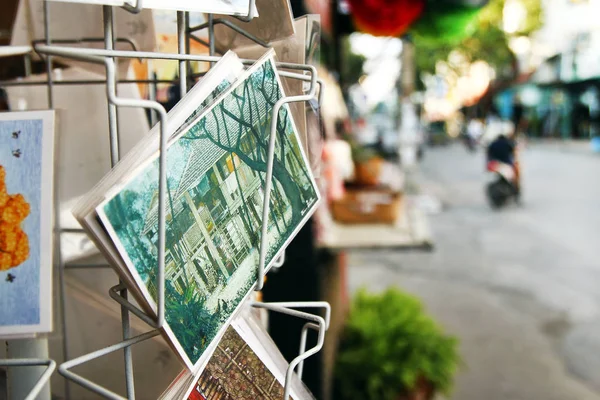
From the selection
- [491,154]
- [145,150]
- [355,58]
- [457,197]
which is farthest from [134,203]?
[355,58]

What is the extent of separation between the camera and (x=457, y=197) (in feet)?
33.4

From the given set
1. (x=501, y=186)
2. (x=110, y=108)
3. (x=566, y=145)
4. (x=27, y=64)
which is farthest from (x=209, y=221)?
(x=566, y=145)

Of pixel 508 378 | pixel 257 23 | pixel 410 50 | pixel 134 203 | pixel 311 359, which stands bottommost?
pixel 508 378

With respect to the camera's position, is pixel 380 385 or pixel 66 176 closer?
pixel 66 176

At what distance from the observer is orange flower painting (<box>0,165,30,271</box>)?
486mm

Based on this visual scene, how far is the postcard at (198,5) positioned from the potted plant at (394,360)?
231cm

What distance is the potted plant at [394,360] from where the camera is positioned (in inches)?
101

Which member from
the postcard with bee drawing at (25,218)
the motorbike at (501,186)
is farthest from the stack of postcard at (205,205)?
the motorbike at (501,186)

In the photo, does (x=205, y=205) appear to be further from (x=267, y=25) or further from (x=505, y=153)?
→ (x=505, y=153)

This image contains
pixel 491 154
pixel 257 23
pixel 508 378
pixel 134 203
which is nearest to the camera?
pixel 134 203

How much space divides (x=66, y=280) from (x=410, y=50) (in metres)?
6.89

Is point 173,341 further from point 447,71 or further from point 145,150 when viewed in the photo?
point 447,71

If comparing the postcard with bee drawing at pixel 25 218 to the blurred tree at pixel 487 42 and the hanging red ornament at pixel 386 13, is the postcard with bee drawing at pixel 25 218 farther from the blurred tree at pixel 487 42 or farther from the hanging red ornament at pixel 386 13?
the blurred tree at pixel 487 42

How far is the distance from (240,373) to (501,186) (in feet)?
28.7
